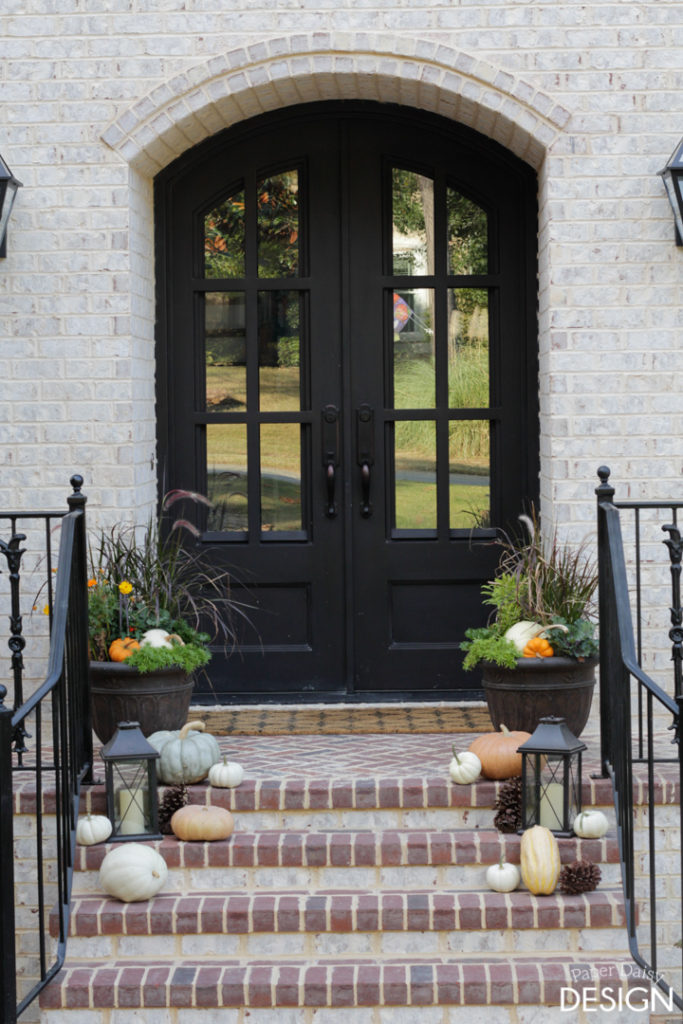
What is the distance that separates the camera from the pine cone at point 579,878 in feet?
13.3

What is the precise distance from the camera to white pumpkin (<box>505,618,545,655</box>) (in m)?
4.60

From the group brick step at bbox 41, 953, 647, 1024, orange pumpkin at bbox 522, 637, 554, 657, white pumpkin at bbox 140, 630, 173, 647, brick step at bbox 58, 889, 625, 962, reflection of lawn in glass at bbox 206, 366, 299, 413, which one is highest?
reflection of lawn in glass at bbox 206, 366, 299, 413

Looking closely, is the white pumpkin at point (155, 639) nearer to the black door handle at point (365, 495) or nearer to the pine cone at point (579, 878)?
the black door handle at point (365, 495)

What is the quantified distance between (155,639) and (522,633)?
131cm

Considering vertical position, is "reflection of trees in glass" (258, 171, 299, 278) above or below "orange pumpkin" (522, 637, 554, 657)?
above

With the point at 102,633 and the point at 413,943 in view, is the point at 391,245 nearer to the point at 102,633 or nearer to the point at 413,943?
the point at 102,633

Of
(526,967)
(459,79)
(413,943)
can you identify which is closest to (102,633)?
(413,943)

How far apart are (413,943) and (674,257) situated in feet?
9.21

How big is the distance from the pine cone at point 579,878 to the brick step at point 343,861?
0.36ft

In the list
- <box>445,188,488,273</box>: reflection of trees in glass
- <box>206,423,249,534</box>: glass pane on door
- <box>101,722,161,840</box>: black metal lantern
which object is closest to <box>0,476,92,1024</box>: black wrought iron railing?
<box>101,722,161,840</box>: black metal lantern

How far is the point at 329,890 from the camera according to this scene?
165 inches

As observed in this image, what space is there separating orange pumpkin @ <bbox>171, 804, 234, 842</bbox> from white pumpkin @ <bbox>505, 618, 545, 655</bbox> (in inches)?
46.3

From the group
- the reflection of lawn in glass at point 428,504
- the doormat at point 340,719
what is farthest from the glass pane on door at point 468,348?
the doormat at point 340,719

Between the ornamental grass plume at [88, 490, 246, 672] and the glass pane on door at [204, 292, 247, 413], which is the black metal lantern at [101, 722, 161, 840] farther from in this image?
the glass pane on door at [204, 292, 247, 413]
